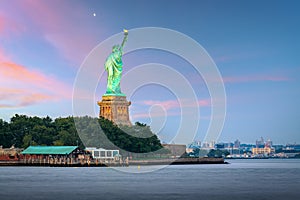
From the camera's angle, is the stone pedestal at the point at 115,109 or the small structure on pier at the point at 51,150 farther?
the stone pedestal at the point at 115,109

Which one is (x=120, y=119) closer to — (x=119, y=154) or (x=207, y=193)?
(x=119, y=154)

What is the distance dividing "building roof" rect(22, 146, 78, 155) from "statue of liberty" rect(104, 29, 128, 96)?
125ft

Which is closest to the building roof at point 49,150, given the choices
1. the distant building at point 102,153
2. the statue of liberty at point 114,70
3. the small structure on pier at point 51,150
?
the small structure on pier at point 51,150

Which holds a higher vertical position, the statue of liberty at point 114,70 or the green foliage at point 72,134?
the statue of liberty at point 114,70

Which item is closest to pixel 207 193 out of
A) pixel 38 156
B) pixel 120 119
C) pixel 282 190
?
pixel 282 190

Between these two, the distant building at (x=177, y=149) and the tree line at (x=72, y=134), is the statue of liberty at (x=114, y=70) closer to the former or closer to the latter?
the tree line at (x=72, y=134)

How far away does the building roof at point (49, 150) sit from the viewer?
116775 mm

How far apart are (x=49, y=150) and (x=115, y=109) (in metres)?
36.5

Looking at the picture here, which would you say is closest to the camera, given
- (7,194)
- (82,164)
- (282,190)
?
(7,194)

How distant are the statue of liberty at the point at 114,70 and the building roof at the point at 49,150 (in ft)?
125

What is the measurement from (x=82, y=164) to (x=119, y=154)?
1166cm

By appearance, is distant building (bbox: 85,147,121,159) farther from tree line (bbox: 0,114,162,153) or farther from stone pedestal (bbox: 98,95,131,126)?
stone pedestal (bbox: 98,95,131,126)

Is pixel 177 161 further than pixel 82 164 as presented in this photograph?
Yes

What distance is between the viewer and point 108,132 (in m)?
129
